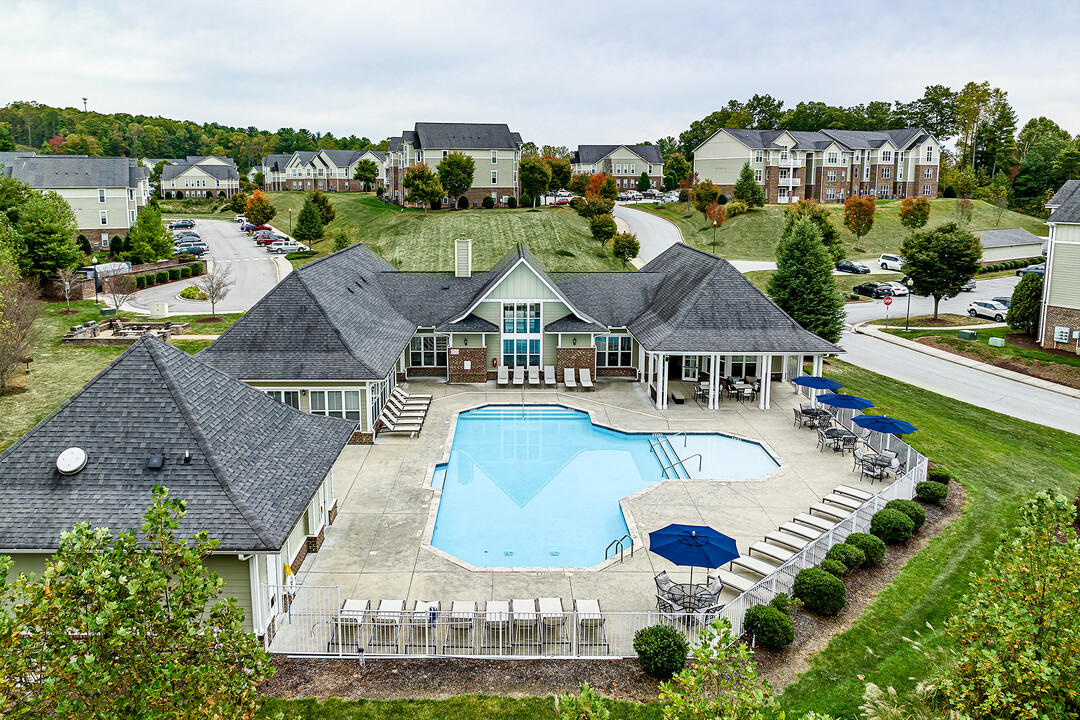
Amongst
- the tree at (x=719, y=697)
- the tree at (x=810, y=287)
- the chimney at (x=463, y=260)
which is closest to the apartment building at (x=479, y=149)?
the chimney at (x=463, y=260)

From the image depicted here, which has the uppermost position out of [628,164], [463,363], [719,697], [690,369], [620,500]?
[628,164]

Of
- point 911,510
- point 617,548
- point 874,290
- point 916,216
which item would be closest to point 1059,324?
point 874,290

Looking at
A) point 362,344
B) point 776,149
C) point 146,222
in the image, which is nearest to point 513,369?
point 362,344

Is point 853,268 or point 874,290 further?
→ point 853,268

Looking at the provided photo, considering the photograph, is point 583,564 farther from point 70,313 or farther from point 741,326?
point 70,313

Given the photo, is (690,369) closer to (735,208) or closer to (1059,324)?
(1059,324)
